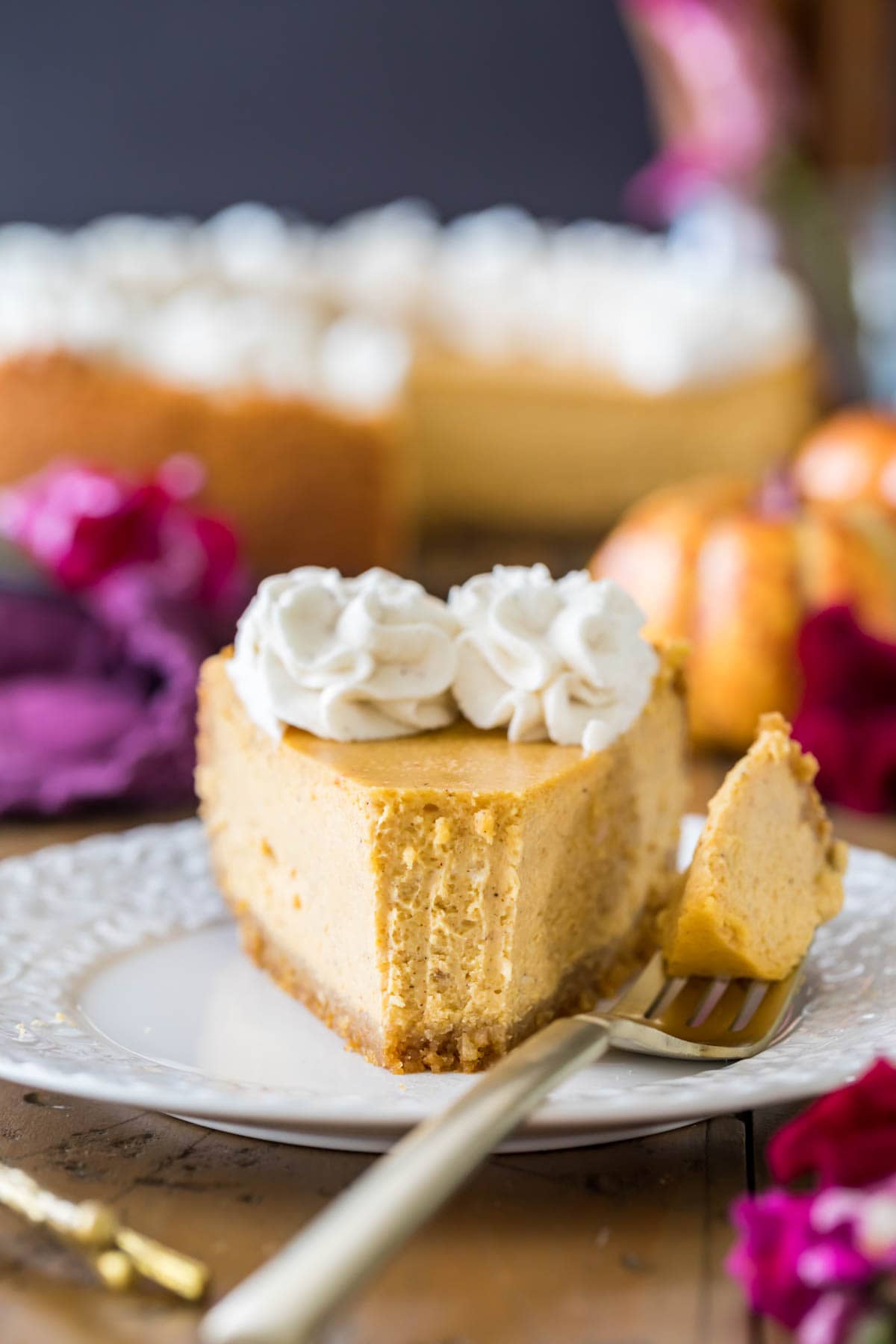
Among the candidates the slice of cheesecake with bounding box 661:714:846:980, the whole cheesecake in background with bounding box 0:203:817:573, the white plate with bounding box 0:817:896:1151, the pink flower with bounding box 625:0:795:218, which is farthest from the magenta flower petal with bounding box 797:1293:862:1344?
the pink flower with bounding box 625:0:795:218

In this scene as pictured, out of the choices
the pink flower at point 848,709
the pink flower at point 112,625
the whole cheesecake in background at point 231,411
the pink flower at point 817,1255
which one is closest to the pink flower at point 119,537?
the pink flower at point 112,625

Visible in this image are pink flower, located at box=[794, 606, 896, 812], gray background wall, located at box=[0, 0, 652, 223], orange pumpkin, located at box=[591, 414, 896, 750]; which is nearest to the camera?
pink flower, located at box=[794, 606, 896, 812]

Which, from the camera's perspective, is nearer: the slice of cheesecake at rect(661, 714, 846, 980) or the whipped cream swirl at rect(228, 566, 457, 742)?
the slice of cheesecake at rect(661, 714, 846, 980)

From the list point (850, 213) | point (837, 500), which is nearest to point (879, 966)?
point (837, 500)

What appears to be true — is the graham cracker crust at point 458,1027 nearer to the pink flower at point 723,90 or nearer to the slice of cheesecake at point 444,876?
the slice of cheesecake at point 444,876

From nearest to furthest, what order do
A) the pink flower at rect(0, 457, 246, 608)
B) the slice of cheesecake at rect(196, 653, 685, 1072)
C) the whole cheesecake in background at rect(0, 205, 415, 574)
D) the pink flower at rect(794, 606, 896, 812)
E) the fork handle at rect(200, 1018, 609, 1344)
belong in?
the fork handle at rect(200, 1018, 609, 1344), the slice of cheesecake at rect(196, 653, 685, 1072), the pink flower at rect(794, 606, 896, 812), the pink flower at rect(0, 457, 246, 608), the whole cheesecake in background at rect(0, 205, 415, 574)

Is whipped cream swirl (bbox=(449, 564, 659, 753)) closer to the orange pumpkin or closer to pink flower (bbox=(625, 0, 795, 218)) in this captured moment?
the orange pumpkin

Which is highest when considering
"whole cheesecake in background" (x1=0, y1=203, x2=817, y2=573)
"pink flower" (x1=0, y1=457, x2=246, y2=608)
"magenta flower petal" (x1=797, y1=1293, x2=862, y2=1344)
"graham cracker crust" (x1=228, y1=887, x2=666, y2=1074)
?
"whole cheesecake in background" (x1=0, y1=203, x2=817, y2=573)

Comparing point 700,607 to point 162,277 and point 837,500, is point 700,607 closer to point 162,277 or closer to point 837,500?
point 837,500
